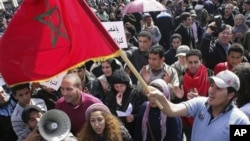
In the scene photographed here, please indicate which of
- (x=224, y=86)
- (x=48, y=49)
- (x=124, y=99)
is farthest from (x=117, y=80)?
(x=224, y=86)

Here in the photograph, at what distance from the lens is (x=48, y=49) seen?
3.32 meters

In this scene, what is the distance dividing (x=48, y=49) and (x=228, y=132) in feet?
5.10

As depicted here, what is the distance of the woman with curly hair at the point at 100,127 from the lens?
3.46 metres

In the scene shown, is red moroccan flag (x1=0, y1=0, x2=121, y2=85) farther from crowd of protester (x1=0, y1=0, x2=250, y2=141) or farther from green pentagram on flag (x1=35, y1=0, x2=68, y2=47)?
crowd of protester (x1=0, y1=0, x2=250, y2=141)

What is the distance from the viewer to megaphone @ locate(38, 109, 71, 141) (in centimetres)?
347

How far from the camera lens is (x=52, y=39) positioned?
3.31 meters

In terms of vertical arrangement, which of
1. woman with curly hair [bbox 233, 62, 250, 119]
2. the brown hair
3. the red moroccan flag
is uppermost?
the red moroccan flag

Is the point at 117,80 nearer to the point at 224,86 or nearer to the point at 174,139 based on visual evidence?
the point at 174,139

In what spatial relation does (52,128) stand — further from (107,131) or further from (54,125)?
(107,131)

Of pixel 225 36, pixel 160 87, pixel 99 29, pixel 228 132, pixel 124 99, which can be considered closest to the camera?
pixel 228 132

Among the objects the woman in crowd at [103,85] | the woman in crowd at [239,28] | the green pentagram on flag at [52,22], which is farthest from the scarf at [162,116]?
the woman in crowd at [239,28]

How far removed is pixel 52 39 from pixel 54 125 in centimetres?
75

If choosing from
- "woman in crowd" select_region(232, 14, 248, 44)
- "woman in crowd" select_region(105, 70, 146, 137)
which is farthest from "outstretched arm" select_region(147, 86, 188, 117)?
"woman in crowd" select_region(232, 14, 248, 44)

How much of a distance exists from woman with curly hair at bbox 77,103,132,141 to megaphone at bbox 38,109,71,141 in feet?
0.49
